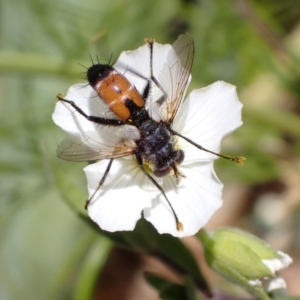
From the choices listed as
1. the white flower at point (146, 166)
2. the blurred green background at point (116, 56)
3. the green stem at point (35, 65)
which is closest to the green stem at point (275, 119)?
the blurred green background at point (116, 56)

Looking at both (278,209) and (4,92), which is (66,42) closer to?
(4,92)

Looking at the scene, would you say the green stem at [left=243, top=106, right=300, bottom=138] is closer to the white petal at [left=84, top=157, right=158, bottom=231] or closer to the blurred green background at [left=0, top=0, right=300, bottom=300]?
the blurred green background at [left=0, top=0, right=300, bottom=300]

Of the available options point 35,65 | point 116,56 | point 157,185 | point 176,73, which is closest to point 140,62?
point 176,73

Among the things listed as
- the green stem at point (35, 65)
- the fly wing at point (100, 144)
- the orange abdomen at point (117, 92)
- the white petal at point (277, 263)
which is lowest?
the white petal at point (277, 263)

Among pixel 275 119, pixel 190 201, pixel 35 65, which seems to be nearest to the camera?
pixel 190 201

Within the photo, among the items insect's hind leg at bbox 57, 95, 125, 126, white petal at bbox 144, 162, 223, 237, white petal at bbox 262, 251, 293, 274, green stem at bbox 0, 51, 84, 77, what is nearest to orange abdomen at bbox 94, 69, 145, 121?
insect's hind leg at bbox 57, 95, 125, 126

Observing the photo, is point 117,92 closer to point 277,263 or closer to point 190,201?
point 190,201

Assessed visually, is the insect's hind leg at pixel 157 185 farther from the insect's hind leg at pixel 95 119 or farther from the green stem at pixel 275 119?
the green stem at pixel 275 119
